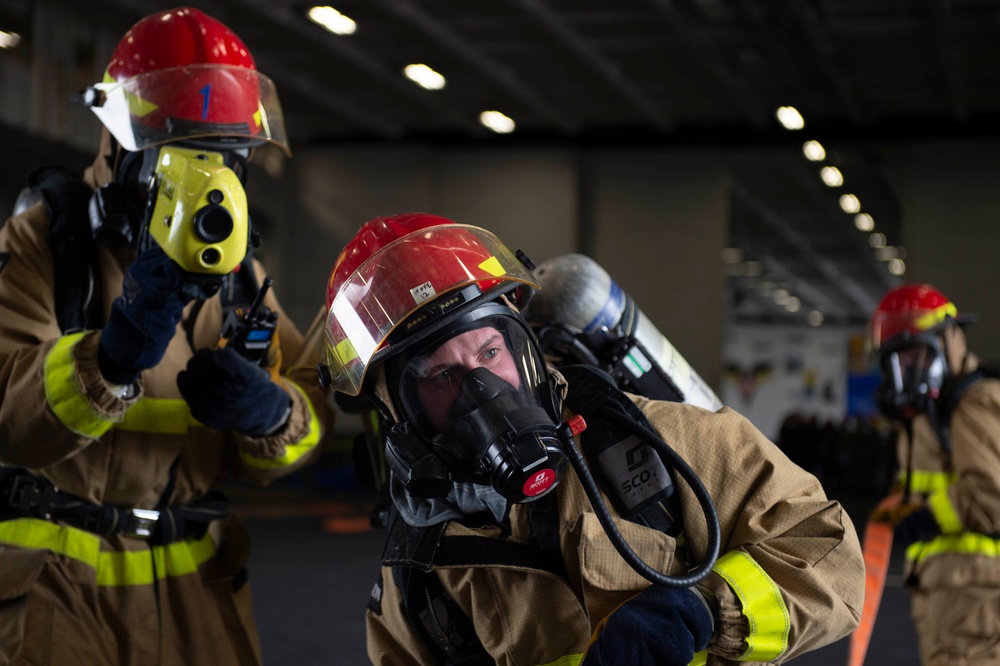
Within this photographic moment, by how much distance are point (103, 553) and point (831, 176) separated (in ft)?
47.9

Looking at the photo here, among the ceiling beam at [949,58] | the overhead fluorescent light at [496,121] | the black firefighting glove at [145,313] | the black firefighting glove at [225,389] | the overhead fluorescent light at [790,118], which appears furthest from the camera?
the overhead fluorescent light at [496,121]

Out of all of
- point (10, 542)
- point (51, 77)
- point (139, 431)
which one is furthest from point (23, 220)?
point (51, 77)

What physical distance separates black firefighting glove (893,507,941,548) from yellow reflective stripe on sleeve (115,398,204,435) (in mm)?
2940

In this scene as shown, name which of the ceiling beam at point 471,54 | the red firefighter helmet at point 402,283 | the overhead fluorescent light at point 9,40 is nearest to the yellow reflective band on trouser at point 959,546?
the red firefighter helmet at point 402,283

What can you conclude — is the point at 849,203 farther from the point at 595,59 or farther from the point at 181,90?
the point at 181,90

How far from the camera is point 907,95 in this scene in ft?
40.8

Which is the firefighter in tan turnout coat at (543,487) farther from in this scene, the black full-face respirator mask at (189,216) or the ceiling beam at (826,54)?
the ceiling beam at (826,54)

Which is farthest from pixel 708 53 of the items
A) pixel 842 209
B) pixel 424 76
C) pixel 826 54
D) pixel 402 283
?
pixel 402 283

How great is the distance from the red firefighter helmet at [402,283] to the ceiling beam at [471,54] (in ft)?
27.3

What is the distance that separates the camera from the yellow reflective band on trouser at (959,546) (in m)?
4.09

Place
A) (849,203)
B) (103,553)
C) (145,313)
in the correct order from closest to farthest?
(145,313), (103,553), (849,203)

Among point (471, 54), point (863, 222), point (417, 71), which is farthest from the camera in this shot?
point (863, 222)

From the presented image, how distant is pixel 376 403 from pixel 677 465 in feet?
1.83

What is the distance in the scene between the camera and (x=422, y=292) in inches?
68.3
